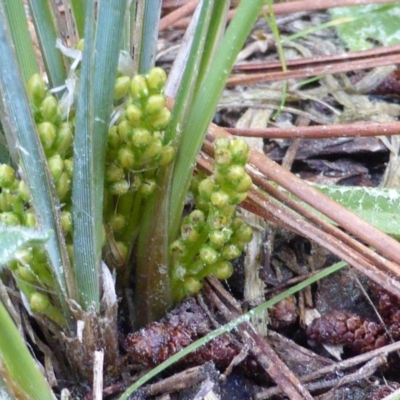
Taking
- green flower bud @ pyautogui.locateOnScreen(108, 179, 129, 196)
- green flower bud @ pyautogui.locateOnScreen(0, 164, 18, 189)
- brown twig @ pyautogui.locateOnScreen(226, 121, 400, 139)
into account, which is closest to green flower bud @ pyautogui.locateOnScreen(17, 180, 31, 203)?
green flower bud @ pyautogui.locateOnScreen(0, 164, 18, 189)

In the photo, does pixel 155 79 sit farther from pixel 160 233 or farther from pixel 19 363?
pixel 19 363

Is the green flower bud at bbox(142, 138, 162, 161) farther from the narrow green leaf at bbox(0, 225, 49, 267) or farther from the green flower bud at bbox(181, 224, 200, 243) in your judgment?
the narrow green leaf at bbox(0, 225, 49, 267)

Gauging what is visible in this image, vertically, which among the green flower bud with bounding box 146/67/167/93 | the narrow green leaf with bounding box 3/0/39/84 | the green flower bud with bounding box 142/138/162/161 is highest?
the narrow green leaf with bounding box 3/0/39/84

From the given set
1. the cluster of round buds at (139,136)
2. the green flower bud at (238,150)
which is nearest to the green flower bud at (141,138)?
the cluster of round buds at (139,136)

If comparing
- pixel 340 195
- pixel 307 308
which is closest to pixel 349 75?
pixel 340 195

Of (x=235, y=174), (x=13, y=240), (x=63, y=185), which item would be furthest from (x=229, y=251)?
(x=13, y=240)

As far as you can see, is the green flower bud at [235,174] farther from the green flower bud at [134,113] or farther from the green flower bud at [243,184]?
the green flower bud at [134,113]
